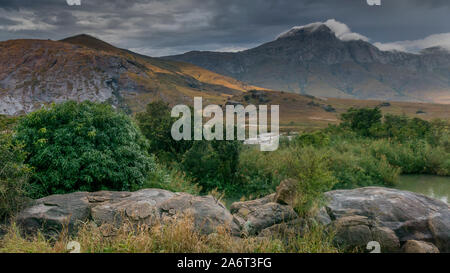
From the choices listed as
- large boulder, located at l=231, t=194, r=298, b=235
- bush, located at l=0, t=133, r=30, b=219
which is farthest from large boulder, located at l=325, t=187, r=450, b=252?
bush, located at l=0, t=133, r=30, b=219

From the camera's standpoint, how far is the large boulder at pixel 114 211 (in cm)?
621

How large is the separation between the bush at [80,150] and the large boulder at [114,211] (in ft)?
3.77

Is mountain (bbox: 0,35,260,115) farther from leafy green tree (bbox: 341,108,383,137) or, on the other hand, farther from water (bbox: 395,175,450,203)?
water (bbox: 395,175,450,203)

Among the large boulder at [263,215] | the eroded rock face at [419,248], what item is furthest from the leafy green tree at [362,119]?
the eroded rock face at [419,248]

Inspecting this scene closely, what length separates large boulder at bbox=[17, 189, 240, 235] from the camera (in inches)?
244

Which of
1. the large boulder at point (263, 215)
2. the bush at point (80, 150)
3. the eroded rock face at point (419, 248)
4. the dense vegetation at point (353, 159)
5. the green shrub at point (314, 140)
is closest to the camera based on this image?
the eroded rock face at point (419, 248)

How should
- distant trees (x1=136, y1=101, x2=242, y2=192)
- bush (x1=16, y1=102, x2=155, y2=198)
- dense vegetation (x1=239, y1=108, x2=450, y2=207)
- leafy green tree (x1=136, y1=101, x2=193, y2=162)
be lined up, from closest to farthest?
bush (x1=16, y1=102, x2=155, y2=198), dense vegetation (x1=239, y1=108, x2=450, y2=207), distant trees (x1=136, y1=101, x2=242, y2=192), leafy green tree (x1=136, y1=101, x2=193, y2=162)

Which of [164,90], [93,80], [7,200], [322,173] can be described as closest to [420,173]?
[322,173]

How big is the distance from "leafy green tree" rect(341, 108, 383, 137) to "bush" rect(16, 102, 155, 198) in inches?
870

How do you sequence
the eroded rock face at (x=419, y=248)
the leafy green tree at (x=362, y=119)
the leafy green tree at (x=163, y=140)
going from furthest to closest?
the leafy green tree at (x=362, y=119)
the leafy green tree at (x=163, y=140)
the eroded rock face at (x=419, y=248)

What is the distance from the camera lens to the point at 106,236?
5.35m

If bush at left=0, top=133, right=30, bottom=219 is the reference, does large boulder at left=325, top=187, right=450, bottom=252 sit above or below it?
below

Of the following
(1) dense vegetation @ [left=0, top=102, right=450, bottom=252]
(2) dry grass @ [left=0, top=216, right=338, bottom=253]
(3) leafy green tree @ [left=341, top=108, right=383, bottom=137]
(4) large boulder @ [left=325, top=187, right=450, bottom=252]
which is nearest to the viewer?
(2) dry grass @ [left=0, top=216, right=338, bottom=253]

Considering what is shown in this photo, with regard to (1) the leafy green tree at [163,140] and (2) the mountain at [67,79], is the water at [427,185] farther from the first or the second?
(2) the mountain at [67,79]
